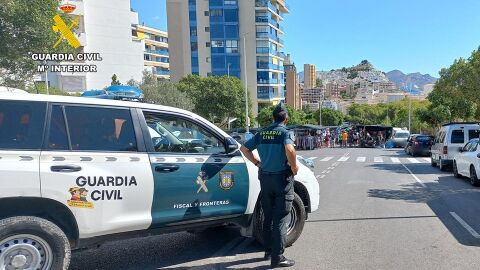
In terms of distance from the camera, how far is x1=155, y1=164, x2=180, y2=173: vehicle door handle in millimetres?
4656

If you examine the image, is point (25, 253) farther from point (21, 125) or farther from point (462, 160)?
point (462, 160)

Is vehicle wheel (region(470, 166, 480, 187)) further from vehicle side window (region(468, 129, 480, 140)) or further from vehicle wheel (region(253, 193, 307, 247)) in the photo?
vehicle wheel (region(253, 193, 307, 247))

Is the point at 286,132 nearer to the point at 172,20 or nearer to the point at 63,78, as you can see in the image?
the point at 63,78

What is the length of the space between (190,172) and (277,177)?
103 cm

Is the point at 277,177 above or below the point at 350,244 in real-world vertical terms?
above

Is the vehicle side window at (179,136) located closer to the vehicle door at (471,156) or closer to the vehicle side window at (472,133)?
the vehicle door at (471,156)

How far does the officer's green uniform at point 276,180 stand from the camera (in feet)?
16.1

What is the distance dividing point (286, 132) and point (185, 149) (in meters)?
1.26

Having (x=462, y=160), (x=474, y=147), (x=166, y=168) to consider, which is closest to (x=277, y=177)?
(x=166, y=168)

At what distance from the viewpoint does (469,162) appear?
1228 cm

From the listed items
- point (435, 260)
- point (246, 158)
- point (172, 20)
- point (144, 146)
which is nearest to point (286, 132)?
point (246, 158)

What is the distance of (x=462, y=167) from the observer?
43.0ft

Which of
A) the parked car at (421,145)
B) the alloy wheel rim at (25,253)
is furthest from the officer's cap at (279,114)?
the parked car at (421,145)

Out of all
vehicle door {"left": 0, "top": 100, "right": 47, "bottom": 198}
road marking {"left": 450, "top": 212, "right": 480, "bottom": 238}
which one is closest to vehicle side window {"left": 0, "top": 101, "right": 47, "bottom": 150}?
vehicle door {"left": 0, "top": 100, "right": 47, "bottom": 198}
